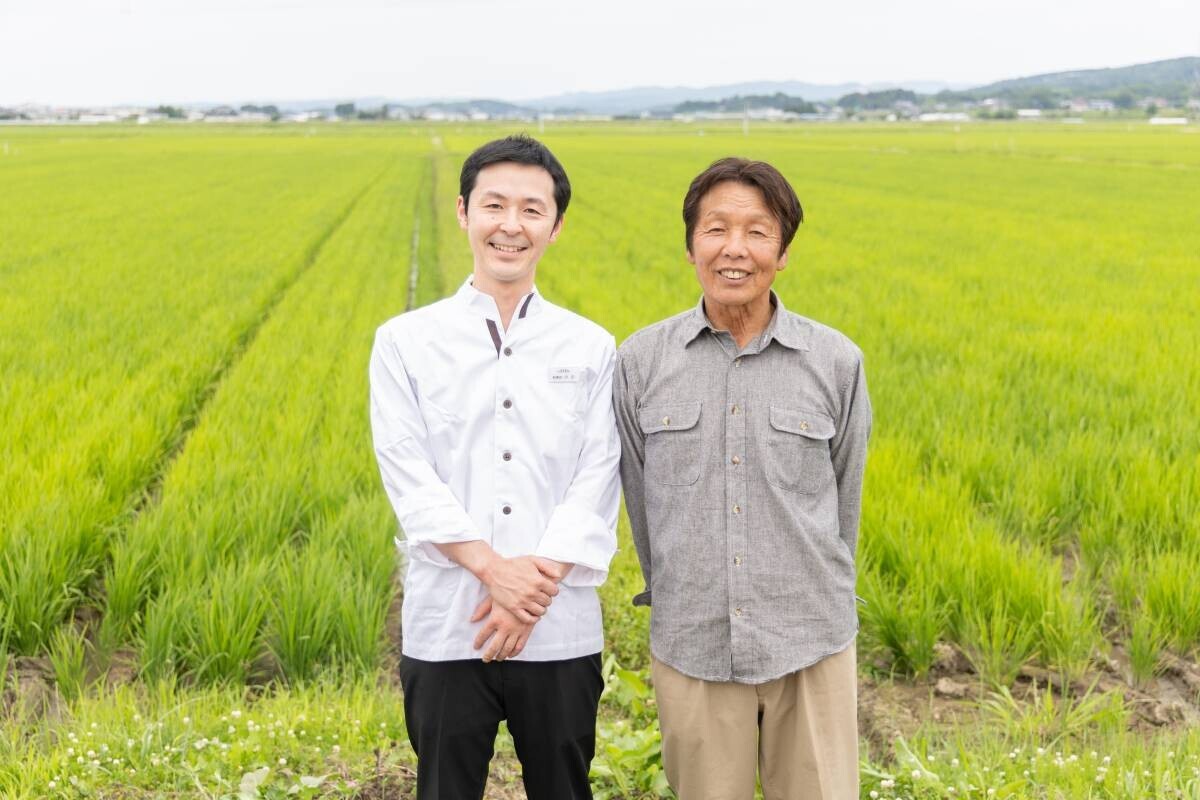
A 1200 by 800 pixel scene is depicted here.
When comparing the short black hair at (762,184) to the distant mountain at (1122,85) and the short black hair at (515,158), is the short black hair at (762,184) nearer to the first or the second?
the short black hair at (515,158)

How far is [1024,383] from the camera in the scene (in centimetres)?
609

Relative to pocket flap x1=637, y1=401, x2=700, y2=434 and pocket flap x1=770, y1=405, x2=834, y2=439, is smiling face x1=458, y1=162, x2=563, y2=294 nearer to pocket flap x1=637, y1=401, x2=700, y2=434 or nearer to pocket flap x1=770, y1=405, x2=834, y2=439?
pocket flap x1=637, y1=401, x2=700, y2=434

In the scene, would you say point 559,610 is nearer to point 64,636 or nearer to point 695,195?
point 695,195

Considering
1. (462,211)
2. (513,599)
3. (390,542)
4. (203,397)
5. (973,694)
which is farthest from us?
(203,397)

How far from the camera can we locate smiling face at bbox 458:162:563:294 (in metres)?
2.00

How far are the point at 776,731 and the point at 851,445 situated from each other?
55 centimetres

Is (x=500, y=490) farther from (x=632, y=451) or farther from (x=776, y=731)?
(x=776, y=731)

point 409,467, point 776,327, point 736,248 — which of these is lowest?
point 409,467

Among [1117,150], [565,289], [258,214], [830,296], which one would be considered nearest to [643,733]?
[830,296]

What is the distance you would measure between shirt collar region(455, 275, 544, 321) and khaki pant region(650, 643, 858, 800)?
732 mm

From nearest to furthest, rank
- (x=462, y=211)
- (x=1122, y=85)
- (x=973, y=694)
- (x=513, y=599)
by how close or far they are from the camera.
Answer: (x=513, y=599), (x=462, y=211), (x=973, y=694), (x=1122, y=85)

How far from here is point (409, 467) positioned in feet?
A: 6.29

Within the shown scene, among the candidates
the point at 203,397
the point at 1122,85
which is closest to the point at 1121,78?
the point at 1122,85

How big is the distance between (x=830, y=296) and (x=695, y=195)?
773 cm
